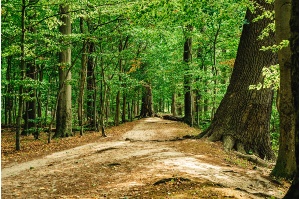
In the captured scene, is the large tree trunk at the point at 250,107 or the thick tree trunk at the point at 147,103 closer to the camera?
the large tree trunk at the point at 250,107

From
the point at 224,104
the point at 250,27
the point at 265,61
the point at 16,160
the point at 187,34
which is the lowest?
the point at 16,160

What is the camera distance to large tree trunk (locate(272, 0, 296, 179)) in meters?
5.46

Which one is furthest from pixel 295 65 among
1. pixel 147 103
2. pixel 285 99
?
pixel 147 103

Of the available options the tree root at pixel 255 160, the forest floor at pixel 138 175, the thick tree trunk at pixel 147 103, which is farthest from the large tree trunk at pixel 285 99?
the thick tree trunk at pixel 147 103

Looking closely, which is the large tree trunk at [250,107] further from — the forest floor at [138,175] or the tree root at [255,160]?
the forest floor at [138,175]

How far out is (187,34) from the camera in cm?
1750

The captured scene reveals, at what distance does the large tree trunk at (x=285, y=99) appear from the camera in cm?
546

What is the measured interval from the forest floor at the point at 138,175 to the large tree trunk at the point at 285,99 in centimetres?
46

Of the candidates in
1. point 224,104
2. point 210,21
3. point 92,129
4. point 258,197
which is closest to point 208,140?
point 224,104

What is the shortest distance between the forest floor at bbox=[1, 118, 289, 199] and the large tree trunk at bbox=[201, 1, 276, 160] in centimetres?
101

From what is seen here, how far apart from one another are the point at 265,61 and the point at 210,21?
262 centimetres

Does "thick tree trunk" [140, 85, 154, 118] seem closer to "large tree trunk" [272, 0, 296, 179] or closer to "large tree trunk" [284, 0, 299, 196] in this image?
"large tree trunk" [272, 0, 296, 179]

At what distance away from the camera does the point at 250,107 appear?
422 inches

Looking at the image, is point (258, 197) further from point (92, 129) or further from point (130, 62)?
point (130, 62)
